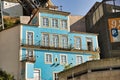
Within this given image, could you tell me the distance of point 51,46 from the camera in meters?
49.2

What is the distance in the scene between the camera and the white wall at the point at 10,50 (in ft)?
153

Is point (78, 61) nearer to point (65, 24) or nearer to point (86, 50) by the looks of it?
point (86, 50)

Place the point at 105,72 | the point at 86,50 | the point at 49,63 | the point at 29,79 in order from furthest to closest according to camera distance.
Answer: the point at 86,50 → the point at 49,63 → the point at 29,79 → the point at 105,72

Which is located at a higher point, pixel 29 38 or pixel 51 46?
pixel 29 38

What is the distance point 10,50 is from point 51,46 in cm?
583

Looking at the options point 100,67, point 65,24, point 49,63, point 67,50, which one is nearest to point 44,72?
point 49,63

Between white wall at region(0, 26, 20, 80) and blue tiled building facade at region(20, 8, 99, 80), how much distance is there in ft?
2.81

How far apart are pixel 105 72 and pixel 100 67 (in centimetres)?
52

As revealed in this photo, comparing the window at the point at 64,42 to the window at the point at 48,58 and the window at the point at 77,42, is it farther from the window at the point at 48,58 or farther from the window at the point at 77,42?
the window at the point at 48,58

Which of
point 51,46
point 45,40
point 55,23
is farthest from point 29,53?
point 55,23

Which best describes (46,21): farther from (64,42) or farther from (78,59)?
(78,59)

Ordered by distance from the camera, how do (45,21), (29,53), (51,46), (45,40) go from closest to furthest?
1. (29,53)
2. (51,46)
3. (45,40)
4. (45,21)

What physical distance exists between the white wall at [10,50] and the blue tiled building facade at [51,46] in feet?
2.81

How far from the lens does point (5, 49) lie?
1938 inches
